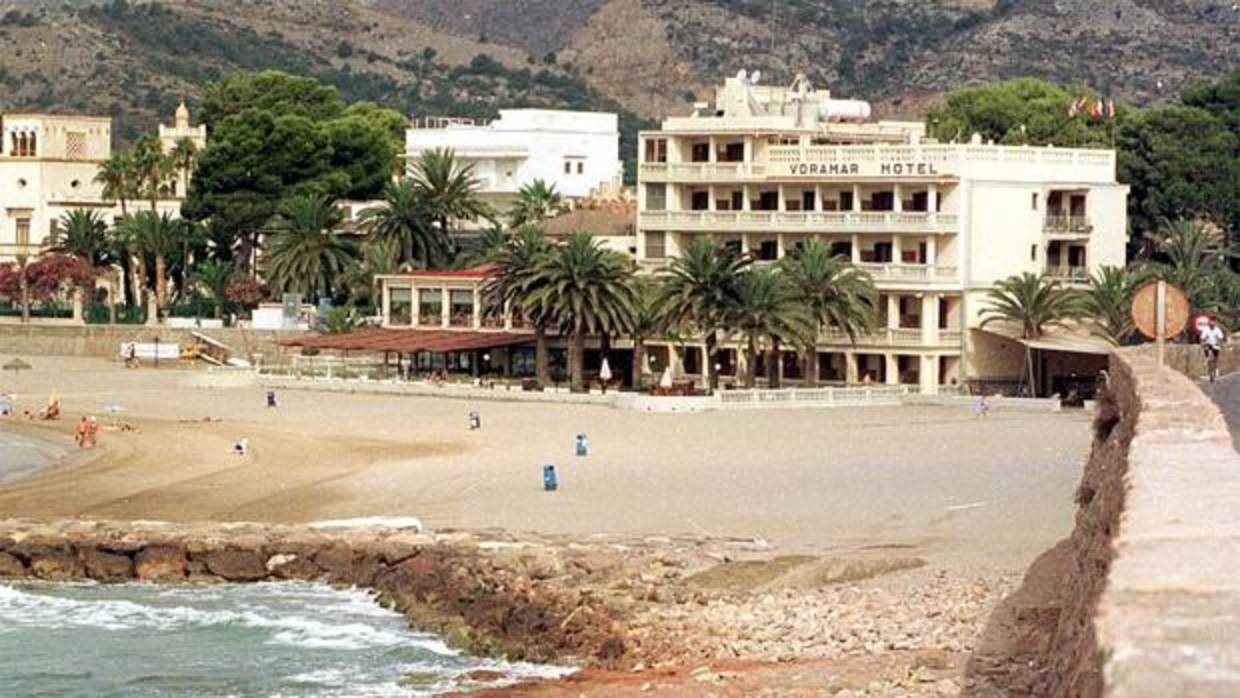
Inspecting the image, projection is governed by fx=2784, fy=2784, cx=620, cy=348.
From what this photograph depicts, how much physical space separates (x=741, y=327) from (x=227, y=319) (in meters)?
26.0

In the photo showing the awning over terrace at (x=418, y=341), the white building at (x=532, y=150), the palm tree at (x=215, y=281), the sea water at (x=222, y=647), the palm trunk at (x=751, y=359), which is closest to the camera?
the sea water at (x=222, y=647)

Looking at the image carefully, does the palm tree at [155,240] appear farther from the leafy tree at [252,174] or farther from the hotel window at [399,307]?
the hotel window at [399,307]

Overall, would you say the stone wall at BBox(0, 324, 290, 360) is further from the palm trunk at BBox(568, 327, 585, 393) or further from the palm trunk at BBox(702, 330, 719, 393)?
the palm trunk at BBox(702, 330, 719, 393)

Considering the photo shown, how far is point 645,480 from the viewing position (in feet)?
152

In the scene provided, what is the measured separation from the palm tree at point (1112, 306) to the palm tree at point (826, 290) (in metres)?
5.34

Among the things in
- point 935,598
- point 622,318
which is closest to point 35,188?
point 622,318

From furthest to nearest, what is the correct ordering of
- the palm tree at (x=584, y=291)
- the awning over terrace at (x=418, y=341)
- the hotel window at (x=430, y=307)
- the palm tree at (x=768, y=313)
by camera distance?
the hotel window at (x=430, y=307) → the awning over terrace at (x=418, y=341) → the palm tree at (x=584, y=291) → the palm tree at (x=768, y=313)

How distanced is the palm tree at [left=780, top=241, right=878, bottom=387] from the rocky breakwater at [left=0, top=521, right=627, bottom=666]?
2757cm

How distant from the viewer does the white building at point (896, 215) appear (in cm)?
6888

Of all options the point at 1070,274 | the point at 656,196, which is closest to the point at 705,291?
the point at 656,196

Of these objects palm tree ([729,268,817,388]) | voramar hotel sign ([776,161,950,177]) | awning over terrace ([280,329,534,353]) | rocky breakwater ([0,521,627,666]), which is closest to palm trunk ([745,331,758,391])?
palm tree ([729,268,817,388])

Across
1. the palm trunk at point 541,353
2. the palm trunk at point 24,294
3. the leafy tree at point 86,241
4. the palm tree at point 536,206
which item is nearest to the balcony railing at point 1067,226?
the palm trunk at point 541,353

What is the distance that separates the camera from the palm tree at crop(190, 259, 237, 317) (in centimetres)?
8825

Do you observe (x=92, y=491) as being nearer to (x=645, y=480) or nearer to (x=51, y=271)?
(x=645, y=480)
